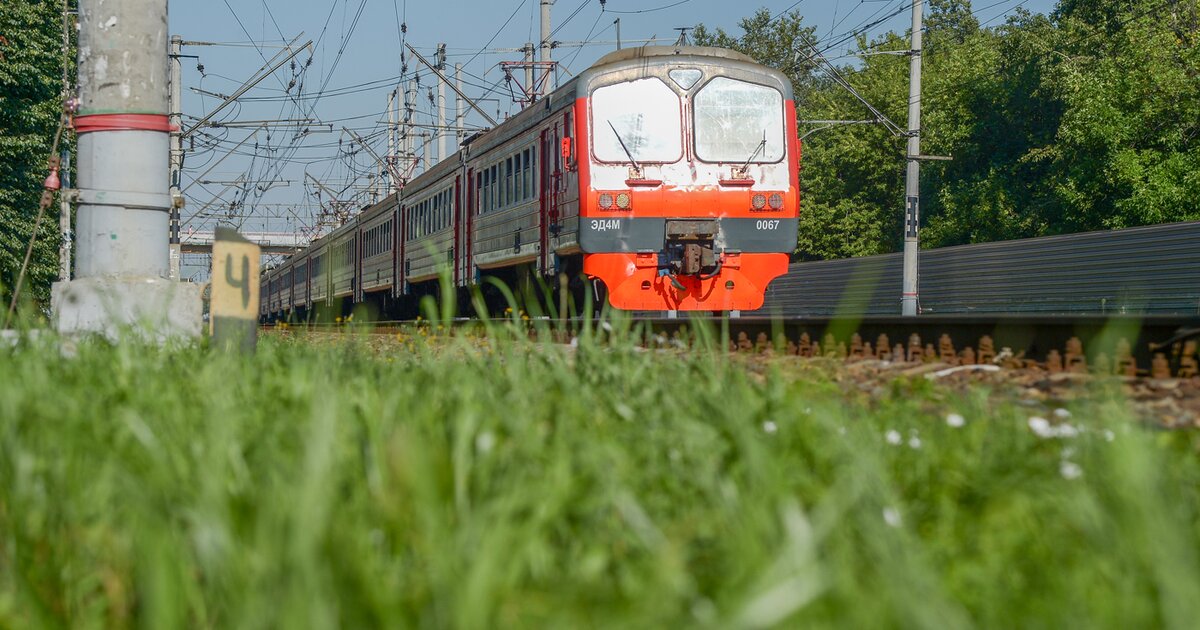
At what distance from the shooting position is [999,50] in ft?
166

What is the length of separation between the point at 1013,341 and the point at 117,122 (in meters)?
5.13

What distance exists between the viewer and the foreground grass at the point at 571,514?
5.90ft

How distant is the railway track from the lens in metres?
6.17

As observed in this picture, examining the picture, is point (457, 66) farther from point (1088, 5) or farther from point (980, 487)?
point (980, 487)

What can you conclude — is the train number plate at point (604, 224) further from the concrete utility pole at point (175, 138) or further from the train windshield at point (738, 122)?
the concrete utility pole at point (175, 138)

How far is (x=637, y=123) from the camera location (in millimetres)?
15180

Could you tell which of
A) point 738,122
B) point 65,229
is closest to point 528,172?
point 738,122

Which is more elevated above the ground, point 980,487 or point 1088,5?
point 1088,5

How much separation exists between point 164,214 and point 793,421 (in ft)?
16.4

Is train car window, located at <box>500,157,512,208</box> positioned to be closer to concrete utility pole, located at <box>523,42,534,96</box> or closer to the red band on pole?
the red band on pole

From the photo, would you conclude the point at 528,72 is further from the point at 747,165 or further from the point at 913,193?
the point at 747,165

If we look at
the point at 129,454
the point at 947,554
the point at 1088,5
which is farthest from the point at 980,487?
the point at 1088,5

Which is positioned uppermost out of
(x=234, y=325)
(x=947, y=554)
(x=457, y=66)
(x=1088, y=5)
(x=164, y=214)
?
(x=1088, y=5)

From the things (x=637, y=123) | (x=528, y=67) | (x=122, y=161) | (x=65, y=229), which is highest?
(x=528, y=67)
